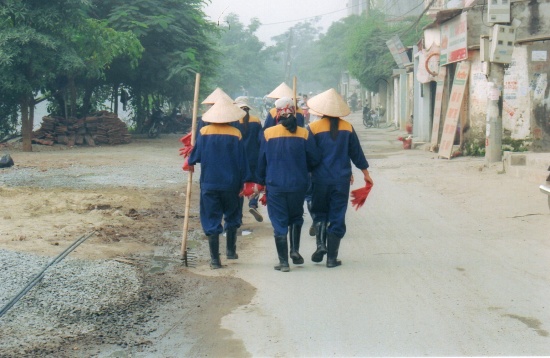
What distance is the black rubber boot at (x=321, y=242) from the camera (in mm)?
8625

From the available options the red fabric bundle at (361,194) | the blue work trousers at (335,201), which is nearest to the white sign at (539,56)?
the red fabric bundle at (361,194)

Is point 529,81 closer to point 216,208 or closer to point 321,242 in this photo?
point 321,242

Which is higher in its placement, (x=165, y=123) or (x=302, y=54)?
(x=302, y=54)

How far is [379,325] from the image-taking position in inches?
237

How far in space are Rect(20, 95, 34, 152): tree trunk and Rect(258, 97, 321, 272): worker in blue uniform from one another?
→ 1763 cm

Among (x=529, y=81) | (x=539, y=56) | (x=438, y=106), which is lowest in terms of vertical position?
(x=438, y=106)

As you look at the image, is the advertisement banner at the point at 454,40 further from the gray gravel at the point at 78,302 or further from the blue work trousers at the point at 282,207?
the blue work trousers at the point at 282,207

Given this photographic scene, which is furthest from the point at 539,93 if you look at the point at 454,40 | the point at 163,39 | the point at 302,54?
the point at 302,54

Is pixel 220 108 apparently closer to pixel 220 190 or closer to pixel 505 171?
pixel 220 190

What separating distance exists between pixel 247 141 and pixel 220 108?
2.14 metres

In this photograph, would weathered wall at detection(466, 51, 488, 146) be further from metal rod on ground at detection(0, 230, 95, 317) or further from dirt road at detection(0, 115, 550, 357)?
metal rod on ground at detection(0, 230, 95, 317)

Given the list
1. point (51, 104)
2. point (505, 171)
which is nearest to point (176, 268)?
point (505, 171)

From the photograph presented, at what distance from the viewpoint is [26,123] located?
24438mm

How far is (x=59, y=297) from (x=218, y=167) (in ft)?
7.63
